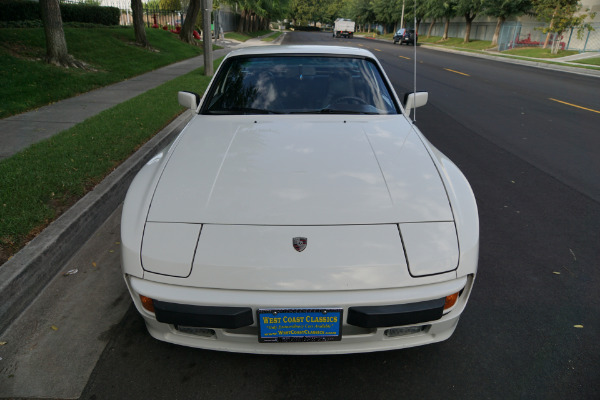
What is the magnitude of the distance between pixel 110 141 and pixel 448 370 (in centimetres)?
484

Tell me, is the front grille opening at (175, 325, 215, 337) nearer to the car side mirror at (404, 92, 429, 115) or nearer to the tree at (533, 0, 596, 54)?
the car side mirror at (404, 92, 429, 115)

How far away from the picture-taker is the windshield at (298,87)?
128 inches

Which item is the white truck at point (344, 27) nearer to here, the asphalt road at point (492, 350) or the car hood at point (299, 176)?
the asphalt road at point (492, 350)

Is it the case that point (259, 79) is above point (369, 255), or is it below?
above

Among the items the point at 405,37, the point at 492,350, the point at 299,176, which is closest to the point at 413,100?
the point at 299,176

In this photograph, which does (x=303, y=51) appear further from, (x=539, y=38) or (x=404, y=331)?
(x=539, y=38)

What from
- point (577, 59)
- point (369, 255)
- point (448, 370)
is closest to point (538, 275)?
point (448, 370)

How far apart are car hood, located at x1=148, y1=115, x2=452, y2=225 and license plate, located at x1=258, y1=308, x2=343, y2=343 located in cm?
41

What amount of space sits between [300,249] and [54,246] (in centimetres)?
219

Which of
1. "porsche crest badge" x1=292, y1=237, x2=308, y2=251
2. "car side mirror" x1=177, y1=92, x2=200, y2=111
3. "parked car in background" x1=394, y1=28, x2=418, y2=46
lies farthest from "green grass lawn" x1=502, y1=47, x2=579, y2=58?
"porsche crest badge" x1=292, y1=237, x2=308, y2=251

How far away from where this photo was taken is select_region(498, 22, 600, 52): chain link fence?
29.2 metres

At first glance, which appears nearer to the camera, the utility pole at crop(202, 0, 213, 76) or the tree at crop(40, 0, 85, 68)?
the tree at crop(40, 0, 85, 68)

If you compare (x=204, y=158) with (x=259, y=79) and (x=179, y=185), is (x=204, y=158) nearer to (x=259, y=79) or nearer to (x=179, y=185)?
(x=179, y=185)

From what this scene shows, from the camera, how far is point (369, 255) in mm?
1904
